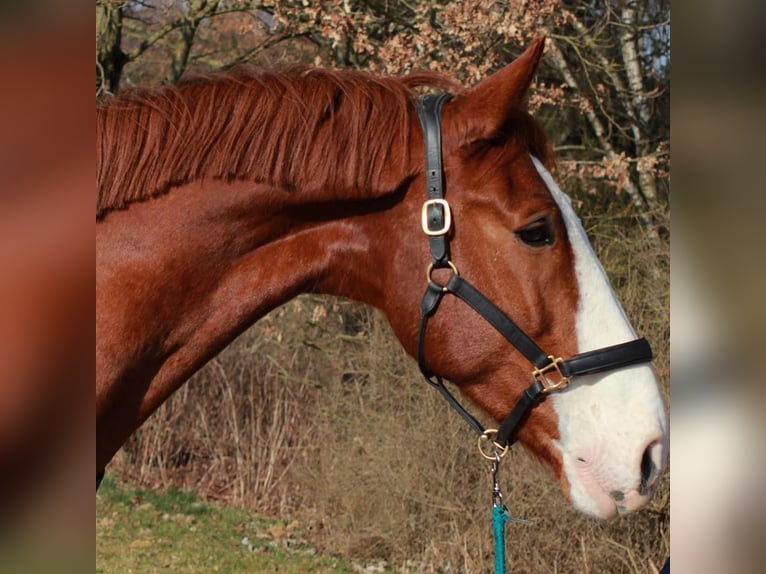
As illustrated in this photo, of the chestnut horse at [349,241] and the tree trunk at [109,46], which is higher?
the tree trunk at [109,46]

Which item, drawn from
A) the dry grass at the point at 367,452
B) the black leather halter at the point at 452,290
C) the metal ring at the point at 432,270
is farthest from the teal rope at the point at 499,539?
the dry grass at the point at 367,452

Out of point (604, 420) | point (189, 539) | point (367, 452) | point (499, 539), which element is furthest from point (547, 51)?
point (189, 539)

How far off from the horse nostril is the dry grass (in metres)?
1.67

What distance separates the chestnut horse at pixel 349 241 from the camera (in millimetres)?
1977

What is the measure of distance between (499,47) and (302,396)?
12.2ft

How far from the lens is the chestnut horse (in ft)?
6.48

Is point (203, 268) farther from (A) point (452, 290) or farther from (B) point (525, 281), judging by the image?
(B) point (525, 281)

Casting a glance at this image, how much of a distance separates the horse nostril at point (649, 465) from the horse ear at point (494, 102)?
955 mm

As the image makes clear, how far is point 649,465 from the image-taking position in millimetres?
2033

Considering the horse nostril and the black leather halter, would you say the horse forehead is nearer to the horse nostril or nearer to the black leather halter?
the black leather halter

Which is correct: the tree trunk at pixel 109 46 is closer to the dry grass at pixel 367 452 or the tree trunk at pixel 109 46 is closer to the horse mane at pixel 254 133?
the dry grass at pixel 367 452

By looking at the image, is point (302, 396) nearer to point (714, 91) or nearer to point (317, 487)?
point (317, 487)

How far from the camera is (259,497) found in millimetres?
7484

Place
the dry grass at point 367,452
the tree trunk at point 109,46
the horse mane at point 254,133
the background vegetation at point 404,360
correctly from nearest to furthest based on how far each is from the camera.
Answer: the horse mane at point 254,133, the dry grass at point 367,452, the background vegetation at point 404,360, the tree trunk at point 109,46
